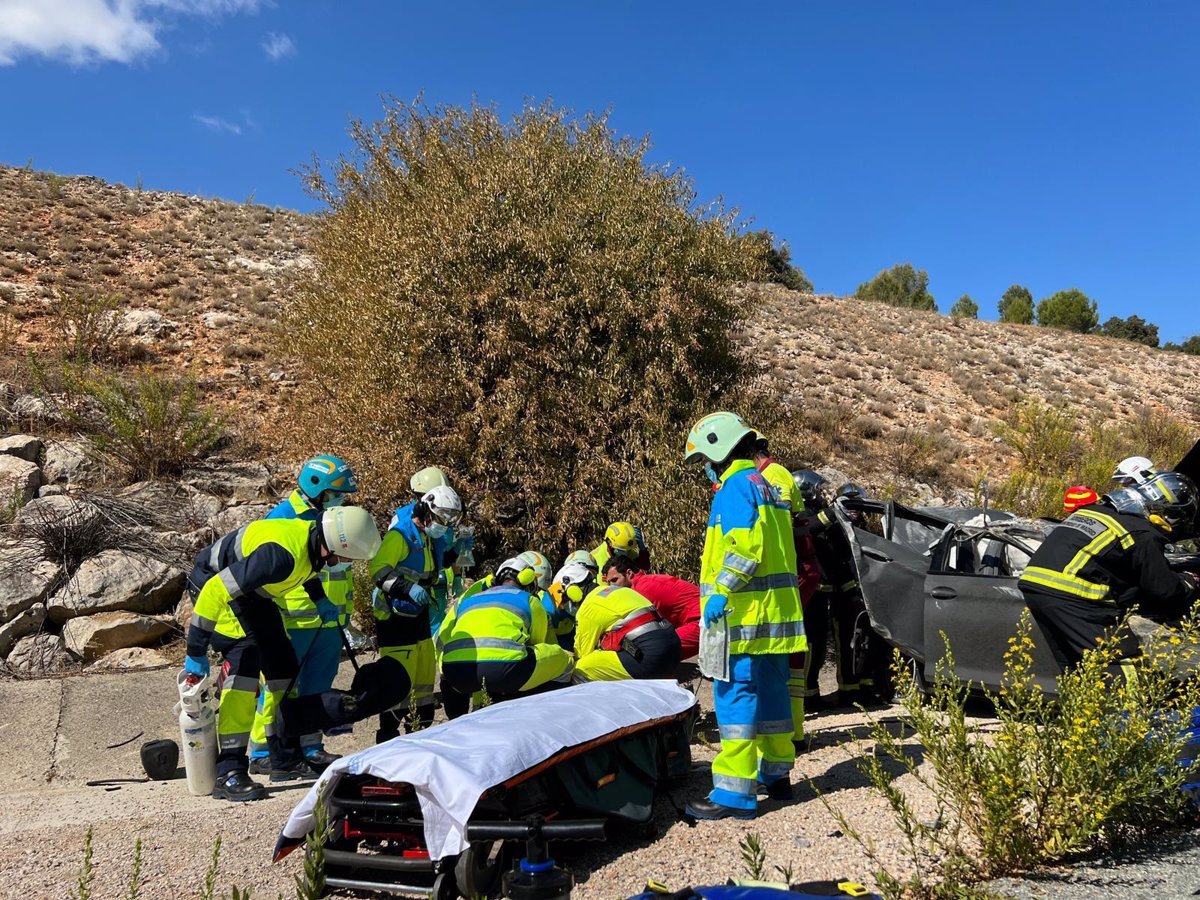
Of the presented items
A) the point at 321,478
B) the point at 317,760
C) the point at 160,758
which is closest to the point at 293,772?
the point at 317,760

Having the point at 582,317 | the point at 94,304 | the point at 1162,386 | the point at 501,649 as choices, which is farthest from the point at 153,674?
the point at 1162,386

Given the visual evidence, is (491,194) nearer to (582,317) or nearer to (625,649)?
(582,317)

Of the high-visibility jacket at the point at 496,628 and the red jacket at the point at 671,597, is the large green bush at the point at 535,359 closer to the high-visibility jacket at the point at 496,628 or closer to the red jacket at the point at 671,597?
the red jacket at the point at 671,597

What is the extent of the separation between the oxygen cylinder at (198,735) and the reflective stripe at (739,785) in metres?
3.09

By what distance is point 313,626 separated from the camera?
569cm

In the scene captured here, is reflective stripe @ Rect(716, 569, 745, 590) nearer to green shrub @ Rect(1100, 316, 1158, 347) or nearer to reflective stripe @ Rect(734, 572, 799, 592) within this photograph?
reflective stripe @ Rect(734, 572, 799, 592)

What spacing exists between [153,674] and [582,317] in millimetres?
5441

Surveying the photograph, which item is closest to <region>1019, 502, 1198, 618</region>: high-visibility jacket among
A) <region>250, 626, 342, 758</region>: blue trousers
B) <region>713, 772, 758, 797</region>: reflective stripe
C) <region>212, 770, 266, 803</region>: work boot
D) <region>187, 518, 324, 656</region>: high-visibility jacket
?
<region>713, 772, 758, 797</region>: reflective stripe

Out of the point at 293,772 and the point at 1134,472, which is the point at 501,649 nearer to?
the point at 293,772

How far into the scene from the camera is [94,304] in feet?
47.5

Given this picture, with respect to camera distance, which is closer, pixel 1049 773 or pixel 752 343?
pixel 1049 773

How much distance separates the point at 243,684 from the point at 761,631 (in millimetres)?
3228

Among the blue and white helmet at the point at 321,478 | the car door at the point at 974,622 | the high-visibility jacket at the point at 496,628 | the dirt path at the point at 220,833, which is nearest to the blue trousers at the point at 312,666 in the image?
the dirt path at the point at 220,833

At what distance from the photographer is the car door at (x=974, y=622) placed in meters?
5.87
